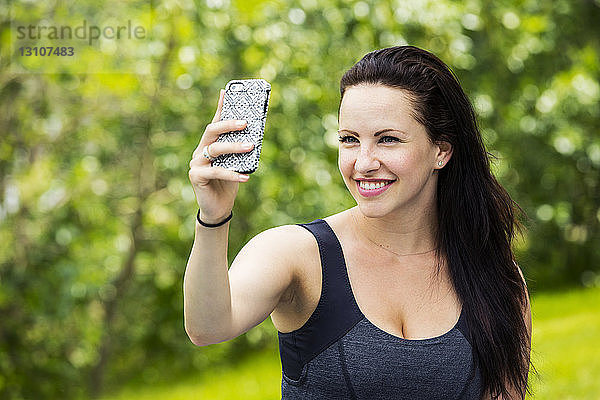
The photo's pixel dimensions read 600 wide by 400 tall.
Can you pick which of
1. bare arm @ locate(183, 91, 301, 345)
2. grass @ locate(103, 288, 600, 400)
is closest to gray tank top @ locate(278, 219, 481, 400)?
bare arm @ locate(183, 91, 301, 345)

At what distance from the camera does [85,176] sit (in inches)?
207

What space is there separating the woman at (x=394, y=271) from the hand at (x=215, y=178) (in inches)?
8.5

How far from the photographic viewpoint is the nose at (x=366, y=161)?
6.37 ft

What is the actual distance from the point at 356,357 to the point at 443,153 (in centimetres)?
60

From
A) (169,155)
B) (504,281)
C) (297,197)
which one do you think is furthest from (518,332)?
(169,155)

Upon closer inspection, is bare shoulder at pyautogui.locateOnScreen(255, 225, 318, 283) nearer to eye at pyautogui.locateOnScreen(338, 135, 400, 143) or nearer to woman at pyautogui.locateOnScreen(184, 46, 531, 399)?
woman at pyautogui.locateOnScreen(184, 46, 531, 399)

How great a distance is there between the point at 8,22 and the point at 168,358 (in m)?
3.54

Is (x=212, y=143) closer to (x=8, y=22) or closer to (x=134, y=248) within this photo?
(x=8, y=22)

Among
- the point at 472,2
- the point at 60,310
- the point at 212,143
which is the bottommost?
the point at 60,310

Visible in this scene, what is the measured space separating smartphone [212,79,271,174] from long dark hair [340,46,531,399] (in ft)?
1.41

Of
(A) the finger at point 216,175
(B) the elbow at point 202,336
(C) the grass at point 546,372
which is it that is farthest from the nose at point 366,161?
(C) the grass at point 546,372

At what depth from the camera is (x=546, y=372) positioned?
5.62 meters

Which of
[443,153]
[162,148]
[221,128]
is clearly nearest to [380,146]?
[443,153]

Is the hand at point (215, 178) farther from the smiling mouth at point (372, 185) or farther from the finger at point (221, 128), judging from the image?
the smiling mouth at point (372, 185)
